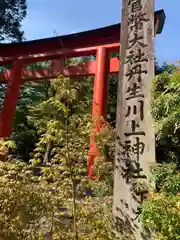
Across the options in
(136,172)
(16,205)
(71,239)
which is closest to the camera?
(16,205)

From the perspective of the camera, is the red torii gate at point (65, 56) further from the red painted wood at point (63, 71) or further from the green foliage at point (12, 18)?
the green foliage at point (12, 18)

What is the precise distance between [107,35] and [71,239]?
6.32m

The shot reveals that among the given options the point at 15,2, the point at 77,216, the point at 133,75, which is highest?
the point at 15,2

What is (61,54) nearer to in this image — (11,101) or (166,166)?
(11,101)

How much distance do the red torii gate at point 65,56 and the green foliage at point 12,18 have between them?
474cm

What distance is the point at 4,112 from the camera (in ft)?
26.9

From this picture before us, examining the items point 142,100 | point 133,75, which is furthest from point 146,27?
point 142,100

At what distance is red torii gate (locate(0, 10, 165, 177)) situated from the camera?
23.1 feet

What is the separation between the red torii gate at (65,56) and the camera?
7.04 meters

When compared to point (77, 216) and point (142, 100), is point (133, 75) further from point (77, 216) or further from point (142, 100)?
point (77, 216)

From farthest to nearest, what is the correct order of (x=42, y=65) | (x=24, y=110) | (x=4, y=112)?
(x=42, y=65), (x=24, y=110), (x=4, y=112)

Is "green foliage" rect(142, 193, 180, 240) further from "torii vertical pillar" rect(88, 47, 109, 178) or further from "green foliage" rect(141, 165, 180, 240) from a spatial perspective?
"torii vertical pillar" rect(88, 47, 109, 178)

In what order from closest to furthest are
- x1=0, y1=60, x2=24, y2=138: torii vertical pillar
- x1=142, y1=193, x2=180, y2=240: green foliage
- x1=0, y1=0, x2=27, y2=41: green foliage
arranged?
x1=142, y1=193, x2=180, y2=240: green foliage
x1=0, y1=60, x2=24, y2=138: torii vertical pillar
x1=0, y1=0, x2=27, y2=41: green foliage

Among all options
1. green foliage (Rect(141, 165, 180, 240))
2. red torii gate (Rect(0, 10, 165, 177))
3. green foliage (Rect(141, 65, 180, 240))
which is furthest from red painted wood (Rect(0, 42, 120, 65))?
green foliage (Rect(141, 165, 180, 240))
